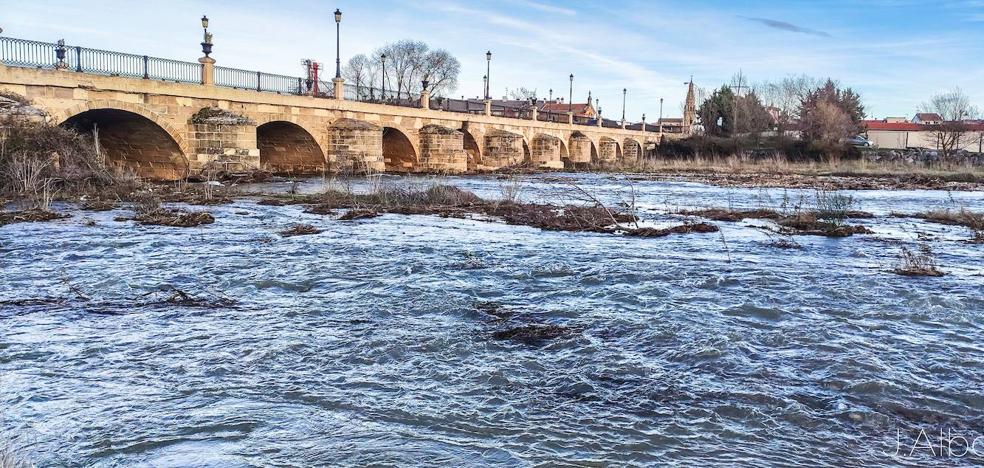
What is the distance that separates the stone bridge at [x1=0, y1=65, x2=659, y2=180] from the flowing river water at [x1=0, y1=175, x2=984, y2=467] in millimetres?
13813

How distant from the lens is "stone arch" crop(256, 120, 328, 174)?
115ft

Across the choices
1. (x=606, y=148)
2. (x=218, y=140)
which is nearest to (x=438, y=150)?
(x=218, y=140)

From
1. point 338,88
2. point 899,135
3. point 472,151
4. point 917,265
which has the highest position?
point 899,135

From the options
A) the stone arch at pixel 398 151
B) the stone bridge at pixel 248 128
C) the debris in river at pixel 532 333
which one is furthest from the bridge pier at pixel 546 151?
the debris in river at pixel 532 333

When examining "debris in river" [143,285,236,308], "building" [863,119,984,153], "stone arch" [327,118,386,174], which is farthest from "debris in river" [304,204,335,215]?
"building" [863,119,984,153]

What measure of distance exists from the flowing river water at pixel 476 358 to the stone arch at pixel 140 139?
52.3 feet

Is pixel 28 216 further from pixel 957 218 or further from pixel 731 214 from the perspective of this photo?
pixel 957 218

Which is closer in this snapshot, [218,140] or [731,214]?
[731,214]

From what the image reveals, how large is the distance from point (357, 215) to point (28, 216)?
6.09 m

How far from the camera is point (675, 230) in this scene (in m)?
14.5

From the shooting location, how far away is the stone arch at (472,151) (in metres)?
49.5

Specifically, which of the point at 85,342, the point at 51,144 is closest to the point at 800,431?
the point at 85,342

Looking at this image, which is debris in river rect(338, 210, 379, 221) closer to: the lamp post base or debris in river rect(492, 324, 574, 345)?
debris in river rect(492, 324, 574, 345)

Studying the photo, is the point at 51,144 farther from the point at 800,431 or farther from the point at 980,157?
the point at 980,157
